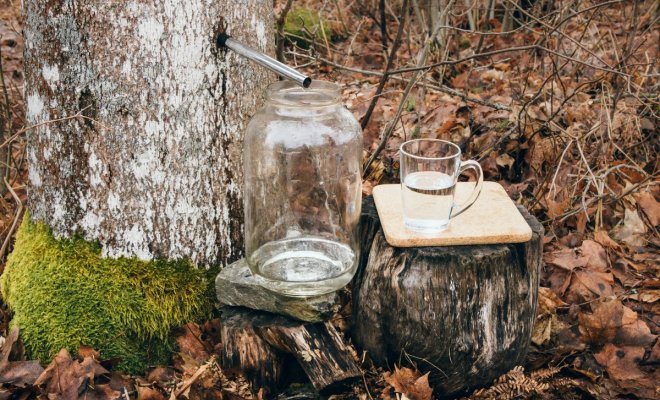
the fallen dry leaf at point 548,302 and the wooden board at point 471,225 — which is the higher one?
the wooden board at point 471,225

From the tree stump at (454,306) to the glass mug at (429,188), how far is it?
11 centimetres

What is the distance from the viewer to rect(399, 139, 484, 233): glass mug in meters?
2.37

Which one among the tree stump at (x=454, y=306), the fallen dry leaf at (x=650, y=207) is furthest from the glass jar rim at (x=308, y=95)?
the fallen dry leaf at (x=650, y=207)

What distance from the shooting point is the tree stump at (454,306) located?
92.1 inches

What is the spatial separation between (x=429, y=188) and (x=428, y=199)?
0.13 feet

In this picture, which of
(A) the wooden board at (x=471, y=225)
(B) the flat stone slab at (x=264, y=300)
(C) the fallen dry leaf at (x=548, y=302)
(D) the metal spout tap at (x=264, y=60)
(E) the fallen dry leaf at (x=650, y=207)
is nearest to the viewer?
(D) the metal spout tap at (x=264, y=60)

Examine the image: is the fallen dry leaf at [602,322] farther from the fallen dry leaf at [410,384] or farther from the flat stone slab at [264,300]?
the flat stone slab at [264,300]

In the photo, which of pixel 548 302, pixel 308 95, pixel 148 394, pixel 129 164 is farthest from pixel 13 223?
pixel 548 302

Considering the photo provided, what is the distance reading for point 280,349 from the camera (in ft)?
8.29

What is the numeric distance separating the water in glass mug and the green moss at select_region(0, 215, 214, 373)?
3.12 ft

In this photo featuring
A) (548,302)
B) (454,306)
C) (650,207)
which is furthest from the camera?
(650,207)

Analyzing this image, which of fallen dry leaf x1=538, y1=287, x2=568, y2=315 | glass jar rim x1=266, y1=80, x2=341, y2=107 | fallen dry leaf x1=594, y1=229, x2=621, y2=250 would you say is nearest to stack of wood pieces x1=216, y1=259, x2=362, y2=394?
glass jar rim x1=266, y1=80, x2=341, y2=107

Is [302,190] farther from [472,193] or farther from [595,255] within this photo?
[595,255]

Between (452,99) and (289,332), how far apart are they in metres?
2.97
